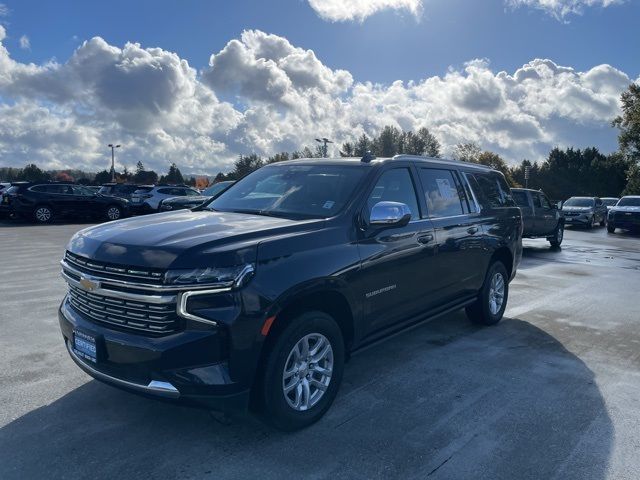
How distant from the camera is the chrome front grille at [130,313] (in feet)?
10.2

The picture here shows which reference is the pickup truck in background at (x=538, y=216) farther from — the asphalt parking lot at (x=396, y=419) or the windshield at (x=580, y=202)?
the windshield at (x=580, y=202)

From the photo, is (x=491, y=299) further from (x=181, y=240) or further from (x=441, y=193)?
(x=181, y=240)

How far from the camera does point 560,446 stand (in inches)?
137

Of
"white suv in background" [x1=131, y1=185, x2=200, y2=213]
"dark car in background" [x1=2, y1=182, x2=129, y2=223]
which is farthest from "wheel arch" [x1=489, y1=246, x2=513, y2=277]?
"white suv in background" [x1=131, y1=185, x2=200, y2=213]

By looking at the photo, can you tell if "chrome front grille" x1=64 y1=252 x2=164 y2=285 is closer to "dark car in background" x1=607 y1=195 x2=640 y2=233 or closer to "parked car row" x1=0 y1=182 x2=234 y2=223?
"parked car row" x1=0 y1=182 x2=234 y2=223

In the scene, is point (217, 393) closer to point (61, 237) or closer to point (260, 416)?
point (260, 416)

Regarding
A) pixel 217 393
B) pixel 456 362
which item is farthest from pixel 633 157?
pixel 217 393

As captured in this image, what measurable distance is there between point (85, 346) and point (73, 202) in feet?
67.5

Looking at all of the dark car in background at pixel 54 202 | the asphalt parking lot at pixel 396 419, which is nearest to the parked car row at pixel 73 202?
the dark car in background at pixel 54 202

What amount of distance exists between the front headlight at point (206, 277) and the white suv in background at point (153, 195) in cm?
2233

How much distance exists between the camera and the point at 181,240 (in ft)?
10.7

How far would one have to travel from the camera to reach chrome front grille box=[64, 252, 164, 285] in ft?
10.2

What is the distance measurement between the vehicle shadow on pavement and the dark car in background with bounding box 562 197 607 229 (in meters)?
22.0

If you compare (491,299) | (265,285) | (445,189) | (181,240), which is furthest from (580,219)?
(181,240)
